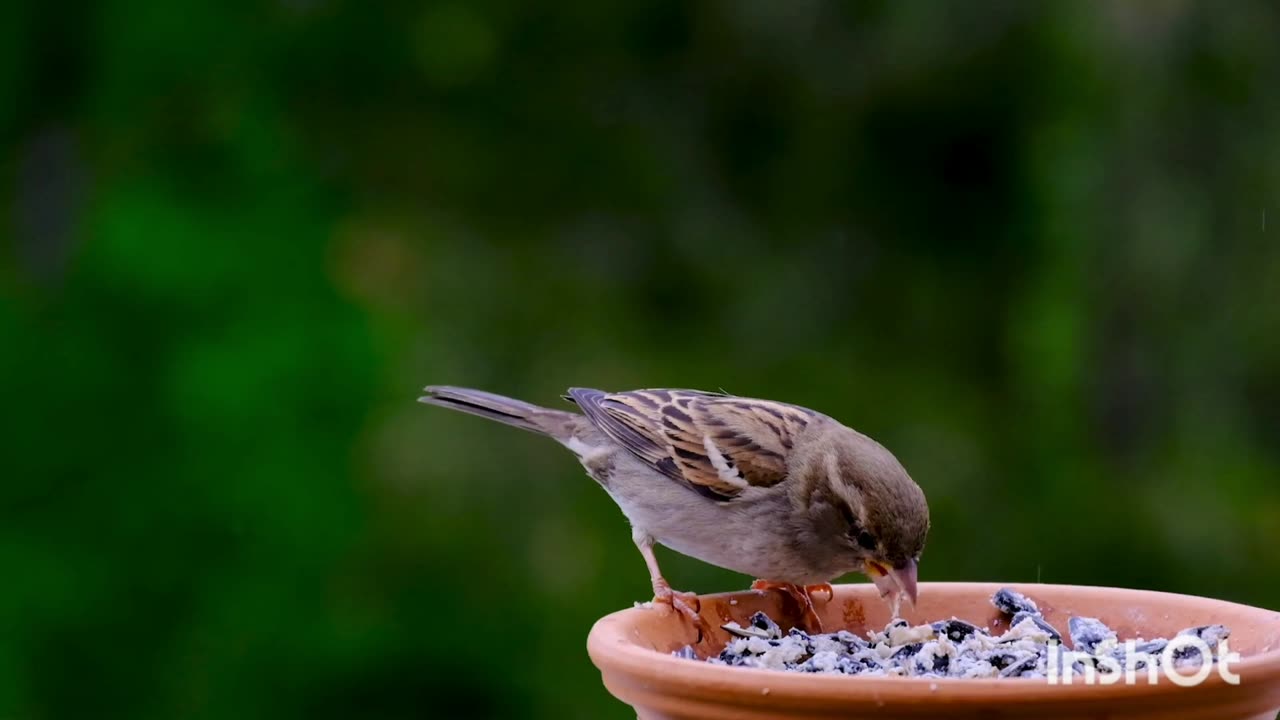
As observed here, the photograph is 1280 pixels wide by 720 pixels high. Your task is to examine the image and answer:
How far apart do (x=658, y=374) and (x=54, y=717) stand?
1.96m

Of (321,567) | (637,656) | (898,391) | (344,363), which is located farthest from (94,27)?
(637,656)

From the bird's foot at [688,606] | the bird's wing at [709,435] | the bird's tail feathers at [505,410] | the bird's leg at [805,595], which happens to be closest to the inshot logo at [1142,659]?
the bird's leg at [805,595]

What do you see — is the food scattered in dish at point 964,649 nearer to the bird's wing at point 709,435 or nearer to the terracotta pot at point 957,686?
the terracotta pot at point 957,686

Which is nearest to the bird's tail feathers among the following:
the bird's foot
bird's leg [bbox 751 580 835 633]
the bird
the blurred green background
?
the bird

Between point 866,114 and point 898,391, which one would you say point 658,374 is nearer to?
point 898,391

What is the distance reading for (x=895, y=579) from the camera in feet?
7.10

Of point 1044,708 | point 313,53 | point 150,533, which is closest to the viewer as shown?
point 1044,708

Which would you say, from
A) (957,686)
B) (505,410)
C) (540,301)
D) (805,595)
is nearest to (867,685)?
(957,686)

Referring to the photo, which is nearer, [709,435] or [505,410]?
[709,435]

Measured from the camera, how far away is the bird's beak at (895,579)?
84.0 inches

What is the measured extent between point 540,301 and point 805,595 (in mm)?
2170

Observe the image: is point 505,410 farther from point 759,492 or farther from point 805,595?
point 805,595

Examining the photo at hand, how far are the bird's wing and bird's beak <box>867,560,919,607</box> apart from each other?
24 cm

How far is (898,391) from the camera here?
167 inches
